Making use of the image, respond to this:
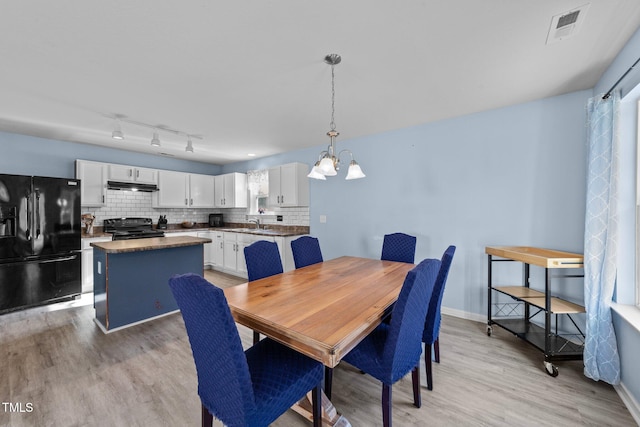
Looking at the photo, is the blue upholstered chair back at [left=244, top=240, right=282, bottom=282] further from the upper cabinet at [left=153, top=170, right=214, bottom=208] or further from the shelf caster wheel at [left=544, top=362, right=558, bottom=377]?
the upper cabinet at [left=153, top=170, right=214, bottom=208]

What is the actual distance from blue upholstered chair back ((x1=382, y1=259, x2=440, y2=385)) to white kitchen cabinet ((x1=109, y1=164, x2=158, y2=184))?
5063 millimetres

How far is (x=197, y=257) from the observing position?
3461mm

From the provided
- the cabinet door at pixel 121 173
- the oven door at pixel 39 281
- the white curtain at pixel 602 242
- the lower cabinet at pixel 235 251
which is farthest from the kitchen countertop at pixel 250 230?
the white curtain at pixel 602 242

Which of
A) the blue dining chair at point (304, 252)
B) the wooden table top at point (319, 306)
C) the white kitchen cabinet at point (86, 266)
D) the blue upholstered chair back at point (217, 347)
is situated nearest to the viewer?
the blue upholstered chair back at point (217, 347)

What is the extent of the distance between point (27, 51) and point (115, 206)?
351 centimetres

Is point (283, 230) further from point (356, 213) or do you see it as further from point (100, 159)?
point (100, 159)

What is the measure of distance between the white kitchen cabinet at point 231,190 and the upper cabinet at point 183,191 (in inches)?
5.5

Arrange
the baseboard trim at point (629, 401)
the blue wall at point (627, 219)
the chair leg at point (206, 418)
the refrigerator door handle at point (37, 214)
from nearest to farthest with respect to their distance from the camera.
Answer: the chair leg at point (206, 418) < the baseboard trim at point (629, 401) < the blue wall at point (627, 219) < the refrigerator door handle at point (37, 214)

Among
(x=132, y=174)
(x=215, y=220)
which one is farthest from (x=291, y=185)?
(x=132, y=174)

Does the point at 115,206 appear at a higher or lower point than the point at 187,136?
lower

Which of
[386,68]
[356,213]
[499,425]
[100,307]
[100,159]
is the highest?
[386,68]

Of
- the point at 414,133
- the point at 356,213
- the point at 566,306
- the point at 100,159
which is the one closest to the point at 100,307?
the point at 100,159

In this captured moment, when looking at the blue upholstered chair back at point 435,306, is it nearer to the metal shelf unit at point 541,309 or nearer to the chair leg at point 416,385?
the chair leg at point 416,385

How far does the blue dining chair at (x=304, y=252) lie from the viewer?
2732 millimetres
